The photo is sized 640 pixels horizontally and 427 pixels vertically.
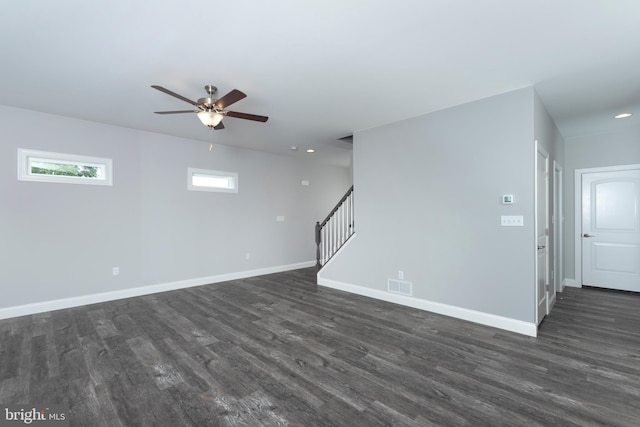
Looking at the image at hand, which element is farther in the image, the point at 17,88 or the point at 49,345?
the point at 17,88

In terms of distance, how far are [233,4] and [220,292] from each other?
4322mm

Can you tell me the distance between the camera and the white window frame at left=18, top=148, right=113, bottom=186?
393 centimetres

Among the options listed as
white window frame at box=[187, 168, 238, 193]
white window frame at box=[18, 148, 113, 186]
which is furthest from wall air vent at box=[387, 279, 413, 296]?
white window frame at box=[18, 148, 113, 186]

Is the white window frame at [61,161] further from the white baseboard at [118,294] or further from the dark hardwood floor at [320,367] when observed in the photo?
the dark hardwood floor at [320,367]

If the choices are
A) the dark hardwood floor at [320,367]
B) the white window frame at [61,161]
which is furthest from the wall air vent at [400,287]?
the white window frame at [61,161]

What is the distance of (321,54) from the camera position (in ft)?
8.45

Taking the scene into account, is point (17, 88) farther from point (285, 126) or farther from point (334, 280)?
point (334, 280)

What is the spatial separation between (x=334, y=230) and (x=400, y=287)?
6.72 ft

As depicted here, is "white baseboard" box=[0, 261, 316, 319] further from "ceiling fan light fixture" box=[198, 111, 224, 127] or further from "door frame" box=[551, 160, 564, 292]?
"door frame" box=[551, 160, 564, 292]

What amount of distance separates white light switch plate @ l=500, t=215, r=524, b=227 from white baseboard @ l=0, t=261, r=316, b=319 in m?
4.82

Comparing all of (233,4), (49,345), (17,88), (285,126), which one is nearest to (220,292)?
(49,345)

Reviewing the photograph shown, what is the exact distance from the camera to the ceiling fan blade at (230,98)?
2653 millimetres

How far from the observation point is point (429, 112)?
13.1 ft

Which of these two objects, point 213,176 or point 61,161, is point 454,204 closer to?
point 213,176
